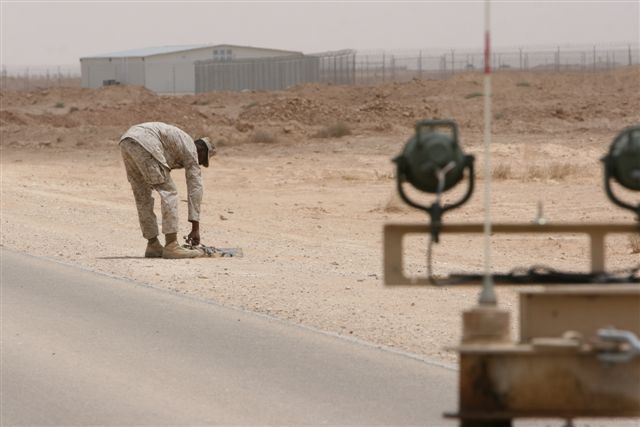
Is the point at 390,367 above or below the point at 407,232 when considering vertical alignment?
below

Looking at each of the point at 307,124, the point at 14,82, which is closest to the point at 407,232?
the point at 307,124

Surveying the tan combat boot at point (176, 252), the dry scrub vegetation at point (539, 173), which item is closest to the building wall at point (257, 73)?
the dry scrub vegetation at point (539, 173)

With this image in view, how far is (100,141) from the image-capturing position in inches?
1902

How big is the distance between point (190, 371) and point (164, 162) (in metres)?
6.59

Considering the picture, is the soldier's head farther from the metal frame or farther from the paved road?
the metal frame

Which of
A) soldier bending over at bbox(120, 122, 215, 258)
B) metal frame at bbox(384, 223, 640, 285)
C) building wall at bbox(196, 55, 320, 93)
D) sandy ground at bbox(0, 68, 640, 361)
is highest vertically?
building wall at bbox(196, 55, 320, 93)

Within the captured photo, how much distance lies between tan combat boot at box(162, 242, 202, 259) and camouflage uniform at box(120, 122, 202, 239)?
24cm

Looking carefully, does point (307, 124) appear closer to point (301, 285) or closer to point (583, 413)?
point (301, 285)

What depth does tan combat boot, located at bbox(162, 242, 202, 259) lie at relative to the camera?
16328 millimetres

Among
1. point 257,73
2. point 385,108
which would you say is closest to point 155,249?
point 385,108

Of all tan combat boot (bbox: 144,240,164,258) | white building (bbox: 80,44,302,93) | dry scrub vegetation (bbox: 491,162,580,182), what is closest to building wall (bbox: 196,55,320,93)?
white building (bbox: 80,44,302,93)

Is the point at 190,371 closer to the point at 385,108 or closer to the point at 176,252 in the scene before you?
the point at 176,252

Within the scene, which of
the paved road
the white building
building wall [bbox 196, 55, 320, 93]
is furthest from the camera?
the white building

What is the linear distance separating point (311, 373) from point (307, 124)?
44.5 metres
